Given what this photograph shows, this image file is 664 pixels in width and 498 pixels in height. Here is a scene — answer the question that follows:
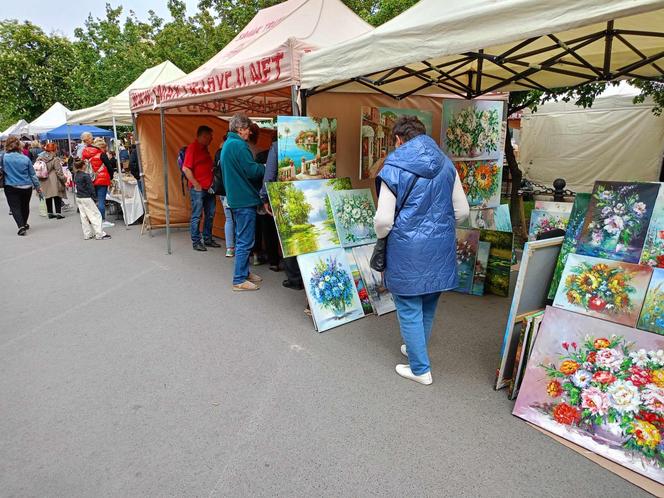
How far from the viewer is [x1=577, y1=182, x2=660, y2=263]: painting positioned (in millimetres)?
2404

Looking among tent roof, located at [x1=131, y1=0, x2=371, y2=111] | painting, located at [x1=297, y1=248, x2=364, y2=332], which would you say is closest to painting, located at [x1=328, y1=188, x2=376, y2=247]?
painting, located at [x1=297, y1=248, x2=364, y2=332]

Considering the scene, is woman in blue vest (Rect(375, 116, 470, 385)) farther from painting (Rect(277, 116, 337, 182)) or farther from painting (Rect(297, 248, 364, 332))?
painting (Rect(277, 116, 337, 182))

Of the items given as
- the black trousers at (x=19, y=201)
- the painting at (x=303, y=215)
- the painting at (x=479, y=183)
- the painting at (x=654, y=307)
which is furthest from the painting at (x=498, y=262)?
the black trousers at (x=19, y=201)

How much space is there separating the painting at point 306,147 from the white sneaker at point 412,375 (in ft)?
6.71

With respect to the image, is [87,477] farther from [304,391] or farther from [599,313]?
[599,313]

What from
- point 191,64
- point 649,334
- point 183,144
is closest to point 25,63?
point 191,64

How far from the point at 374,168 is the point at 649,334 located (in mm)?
3168

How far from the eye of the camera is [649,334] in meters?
2.20

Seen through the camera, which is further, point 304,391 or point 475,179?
point 475,179

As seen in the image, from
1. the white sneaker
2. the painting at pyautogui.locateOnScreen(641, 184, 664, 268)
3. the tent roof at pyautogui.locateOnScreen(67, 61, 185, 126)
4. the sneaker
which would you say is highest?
the tent roof at pyautogui.locateOnScreen(67, 61, 185, 126)

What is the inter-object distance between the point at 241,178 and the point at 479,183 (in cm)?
291

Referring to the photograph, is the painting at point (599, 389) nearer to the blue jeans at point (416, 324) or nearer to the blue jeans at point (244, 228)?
the blue jeans at point (416, 324)

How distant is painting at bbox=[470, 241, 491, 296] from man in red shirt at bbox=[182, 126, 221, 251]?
14.2ft

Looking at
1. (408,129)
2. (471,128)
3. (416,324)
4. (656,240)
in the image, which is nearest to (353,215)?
(408,129)
